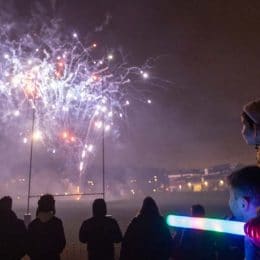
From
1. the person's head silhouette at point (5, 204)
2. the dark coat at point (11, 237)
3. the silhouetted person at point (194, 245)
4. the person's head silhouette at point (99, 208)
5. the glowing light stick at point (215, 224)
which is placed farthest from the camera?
the person's head silhouette at point (99, 208)

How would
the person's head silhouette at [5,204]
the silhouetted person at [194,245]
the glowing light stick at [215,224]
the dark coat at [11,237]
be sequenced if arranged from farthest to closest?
the person's head silhouette at [5,204] < the dark coat at [11,237] < the silhouetted person at [194,245] < the glowing light stick at [215,224]

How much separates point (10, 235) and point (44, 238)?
0.58 m

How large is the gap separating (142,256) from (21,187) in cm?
19800

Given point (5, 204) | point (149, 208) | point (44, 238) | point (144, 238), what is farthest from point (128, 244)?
point (5, 204)

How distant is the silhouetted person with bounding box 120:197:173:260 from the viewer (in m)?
6.89

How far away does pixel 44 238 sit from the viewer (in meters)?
6.88

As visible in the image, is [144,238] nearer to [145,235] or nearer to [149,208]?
[145,235]

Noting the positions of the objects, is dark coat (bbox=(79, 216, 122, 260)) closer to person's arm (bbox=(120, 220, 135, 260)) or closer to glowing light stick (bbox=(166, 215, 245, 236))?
person's arm (bbox=(120, 220, 135, 260))

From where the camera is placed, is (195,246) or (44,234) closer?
(195,246)

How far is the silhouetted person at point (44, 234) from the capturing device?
22.5ft

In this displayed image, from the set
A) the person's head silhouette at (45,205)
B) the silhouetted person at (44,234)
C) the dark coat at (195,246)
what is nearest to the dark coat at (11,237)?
the silhouetted person at (44,234)

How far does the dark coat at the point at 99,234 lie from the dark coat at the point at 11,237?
118 centimetres

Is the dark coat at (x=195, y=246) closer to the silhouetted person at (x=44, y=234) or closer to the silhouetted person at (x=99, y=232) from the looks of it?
the silhouetted person at (x=99, y=232)

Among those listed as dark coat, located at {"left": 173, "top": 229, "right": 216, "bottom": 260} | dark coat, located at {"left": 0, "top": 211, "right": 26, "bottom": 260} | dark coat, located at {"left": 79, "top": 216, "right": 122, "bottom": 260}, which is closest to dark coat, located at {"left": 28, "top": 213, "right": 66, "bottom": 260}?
dark coat, located at {"left": 0, "top": 211, "right": 26, "bottom": 260}
